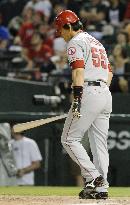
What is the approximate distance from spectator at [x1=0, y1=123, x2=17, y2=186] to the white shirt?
22 centimetres

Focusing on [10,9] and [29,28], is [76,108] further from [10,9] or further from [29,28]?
[10,9]

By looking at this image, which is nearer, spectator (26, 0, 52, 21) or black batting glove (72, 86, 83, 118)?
black batting glove (72, 86, 83, 118)

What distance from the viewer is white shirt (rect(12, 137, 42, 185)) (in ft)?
43.9

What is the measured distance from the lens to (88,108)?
8.79 m

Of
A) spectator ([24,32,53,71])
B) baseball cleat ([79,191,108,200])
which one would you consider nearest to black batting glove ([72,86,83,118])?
baseball cleat ([79,191,108,200])

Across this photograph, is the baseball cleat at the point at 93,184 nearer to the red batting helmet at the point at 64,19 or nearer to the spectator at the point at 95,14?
the red batting helmet at the point at 64,19

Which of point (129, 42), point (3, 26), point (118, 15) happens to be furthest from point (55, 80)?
point (3, 26)

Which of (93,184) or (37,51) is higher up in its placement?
(37,51)

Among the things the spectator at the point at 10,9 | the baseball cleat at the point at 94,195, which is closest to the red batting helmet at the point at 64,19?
the baseball cleat at the point at 94,195

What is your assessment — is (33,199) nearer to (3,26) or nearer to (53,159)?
(53,159)

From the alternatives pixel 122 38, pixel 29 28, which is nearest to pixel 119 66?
pixel 122 38

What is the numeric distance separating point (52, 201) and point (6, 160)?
468 centimetres

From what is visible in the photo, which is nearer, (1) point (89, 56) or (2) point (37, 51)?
(1) point (89, 56)

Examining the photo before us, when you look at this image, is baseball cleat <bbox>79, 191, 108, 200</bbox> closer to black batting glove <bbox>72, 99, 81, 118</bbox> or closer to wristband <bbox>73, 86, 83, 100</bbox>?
black batting glove <bbox>72, 99, 81, 118</bbox>
